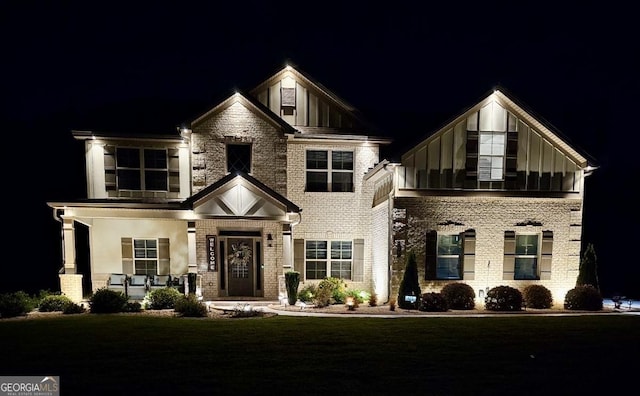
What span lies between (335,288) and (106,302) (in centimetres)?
788

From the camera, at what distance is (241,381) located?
6.17m

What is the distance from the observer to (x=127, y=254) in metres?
15.7

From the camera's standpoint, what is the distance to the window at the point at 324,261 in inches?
623

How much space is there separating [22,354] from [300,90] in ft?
41.5

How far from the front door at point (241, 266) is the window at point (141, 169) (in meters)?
3.64

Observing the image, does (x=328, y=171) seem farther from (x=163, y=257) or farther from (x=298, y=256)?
(x=163, y=257)

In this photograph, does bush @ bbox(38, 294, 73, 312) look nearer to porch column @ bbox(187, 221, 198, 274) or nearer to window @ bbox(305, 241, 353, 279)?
porch column @ bbox(187, 221, 198, 274)

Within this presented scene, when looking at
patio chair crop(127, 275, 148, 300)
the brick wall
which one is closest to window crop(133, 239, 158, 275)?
patio chair crop(127, 275, 148, 300)

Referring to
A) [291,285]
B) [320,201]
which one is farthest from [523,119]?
[291,285]

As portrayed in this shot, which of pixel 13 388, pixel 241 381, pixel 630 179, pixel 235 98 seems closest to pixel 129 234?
pixel 235 98

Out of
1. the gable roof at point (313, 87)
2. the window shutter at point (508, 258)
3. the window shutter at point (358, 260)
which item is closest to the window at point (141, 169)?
the gable roof at point (313, 87)

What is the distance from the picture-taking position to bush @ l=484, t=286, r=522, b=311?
42.5 ft

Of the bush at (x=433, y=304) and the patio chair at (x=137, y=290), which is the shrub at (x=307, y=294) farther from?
the patio chair at (x=137, y=290)

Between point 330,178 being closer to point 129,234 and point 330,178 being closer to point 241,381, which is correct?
point 129,234
